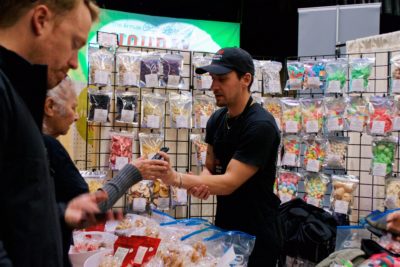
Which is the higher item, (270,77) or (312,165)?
(270,77)

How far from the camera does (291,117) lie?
348 cm

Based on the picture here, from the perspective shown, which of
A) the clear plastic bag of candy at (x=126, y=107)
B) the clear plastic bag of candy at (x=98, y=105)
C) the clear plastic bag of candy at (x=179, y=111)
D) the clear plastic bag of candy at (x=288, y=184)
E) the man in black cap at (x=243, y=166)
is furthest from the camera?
the clear plastic bag of candy at (x=288, y=184)

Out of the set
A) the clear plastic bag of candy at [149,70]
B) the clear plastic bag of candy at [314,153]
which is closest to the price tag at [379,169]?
the clear plastic bag of candy at [314,153]

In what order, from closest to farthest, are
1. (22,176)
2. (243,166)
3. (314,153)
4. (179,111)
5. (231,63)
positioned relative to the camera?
(22,176), (243,166), (231,63), (179,111), (314,153)

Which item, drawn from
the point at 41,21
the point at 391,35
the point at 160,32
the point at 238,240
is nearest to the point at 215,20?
the point at 160,32

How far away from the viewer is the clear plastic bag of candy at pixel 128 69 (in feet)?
9.86

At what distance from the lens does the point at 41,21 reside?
878 millimetres

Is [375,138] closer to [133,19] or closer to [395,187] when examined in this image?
[395,187]

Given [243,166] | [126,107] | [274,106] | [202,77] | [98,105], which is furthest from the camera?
[274,106]

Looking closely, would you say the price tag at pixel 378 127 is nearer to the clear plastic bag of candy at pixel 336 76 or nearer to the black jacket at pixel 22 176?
the clear plastic bag of candy at pixel 336 76

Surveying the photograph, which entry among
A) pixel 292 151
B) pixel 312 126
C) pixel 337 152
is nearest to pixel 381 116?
pixel 337 152

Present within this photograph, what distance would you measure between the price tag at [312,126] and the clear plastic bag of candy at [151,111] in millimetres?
1163

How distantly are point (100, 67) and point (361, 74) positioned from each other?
6.22 feet

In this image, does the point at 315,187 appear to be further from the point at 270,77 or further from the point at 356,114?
the point at 270,77
